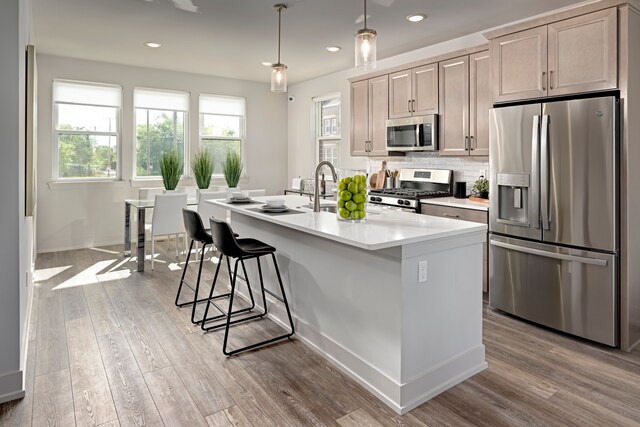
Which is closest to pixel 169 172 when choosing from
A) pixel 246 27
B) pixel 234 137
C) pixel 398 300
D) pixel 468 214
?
pixel 234 137

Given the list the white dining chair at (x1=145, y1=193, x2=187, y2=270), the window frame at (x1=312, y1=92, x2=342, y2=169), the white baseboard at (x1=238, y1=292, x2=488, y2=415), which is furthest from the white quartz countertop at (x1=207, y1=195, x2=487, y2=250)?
the window frame at (x1=312, y1=92, x2=342, y2=169)

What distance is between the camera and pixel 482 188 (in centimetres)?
421

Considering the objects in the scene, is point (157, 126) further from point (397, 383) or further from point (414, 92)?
point (397, 383)

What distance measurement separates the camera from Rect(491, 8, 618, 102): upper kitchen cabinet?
283 centimetres

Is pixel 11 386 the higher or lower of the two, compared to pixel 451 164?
lower

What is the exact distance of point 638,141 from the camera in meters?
2.88

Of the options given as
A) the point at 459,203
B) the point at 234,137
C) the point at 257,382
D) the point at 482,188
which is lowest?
the point at 257,382

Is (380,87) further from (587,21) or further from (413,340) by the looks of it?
(413,340)

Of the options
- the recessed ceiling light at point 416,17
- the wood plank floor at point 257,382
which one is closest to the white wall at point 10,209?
the wood plank floor at point 257,382

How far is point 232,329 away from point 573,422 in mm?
2214

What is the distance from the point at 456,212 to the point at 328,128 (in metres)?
3.41

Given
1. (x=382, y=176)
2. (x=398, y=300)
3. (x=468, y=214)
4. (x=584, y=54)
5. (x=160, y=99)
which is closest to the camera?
(x=398, y=300)

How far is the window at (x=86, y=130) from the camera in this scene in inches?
231

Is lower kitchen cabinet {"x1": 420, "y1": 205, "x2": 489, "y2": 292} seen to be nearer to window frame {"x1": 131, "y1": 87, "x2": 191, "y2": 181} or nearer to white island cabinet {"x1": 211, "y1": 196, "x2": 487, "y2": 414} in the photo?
white island cabinet {"x1": 211, "y1": 196, "x2": 487, "y2": 414}
